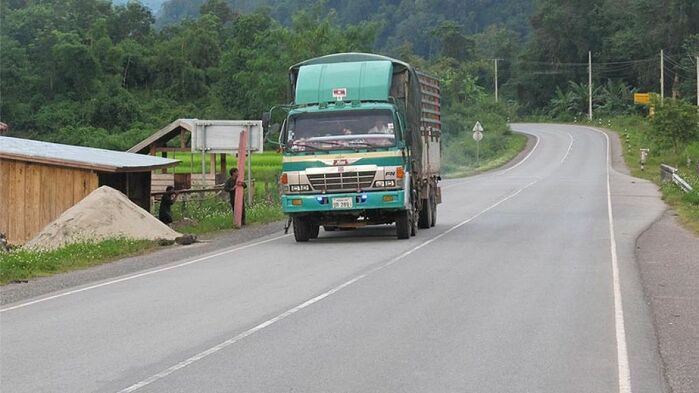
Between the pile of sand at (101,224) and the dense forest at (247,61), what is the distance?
49992 millimetres

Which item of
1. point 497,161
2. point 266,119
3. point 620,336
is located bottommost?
point 620,336

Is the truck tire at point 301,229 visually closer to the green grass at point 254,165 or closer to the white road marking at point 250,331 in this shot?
the white road marking at point 250,331

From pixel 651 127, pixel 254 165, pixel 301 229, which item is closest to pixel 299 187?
pixel 301 229

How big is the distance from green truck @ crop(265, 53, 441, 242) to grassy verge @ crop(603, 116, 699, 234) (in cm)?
775

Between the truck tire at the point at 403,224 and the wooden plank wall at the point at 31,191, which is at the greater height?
the wooden plank wall at the point at 31,191

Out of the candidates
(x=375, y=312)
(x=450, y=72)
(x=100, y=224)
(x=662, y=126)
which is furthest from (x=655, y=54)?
(x=375, y=312)

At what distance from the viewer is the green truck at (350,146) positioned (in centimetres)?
2122

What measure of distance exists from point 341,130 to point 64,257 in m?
6.12

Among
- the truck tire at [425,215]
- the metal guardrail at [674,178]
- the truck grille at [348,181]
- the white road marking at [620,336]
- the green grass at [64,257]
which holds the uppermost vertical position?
the metal guardrail at [674,178]

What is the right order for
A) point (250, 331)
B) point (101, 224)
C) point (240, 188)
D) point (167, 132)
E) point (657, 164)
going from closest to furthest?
point (250, 331), point (101, 224), point (240, 188), point (167, 132), point (657, 164)

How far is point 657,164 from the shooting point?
64.7m

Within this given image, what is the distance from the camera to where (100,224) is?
73.9 feet

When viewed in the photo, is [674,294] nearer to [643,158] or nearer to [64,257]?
[64,257]

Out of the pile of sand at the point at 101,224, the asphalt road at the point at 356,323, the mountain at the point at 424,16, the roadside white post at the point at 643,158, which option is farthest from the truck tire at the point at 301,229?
the mountain at the point at 424,16
